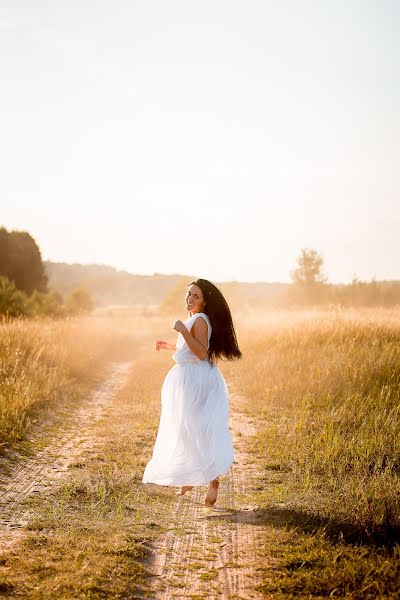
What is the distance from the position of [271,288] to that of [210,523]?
13418 centimetres

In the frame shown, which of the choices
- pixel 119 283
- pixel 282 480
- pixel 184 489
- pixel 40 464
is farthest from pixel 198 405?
pixel 119 283

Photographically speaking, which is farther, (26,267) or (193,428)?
(26,267)

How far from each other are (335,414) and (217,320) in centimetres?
333

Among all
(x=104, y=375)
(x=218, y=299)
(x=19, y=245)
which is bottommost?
(x=104, y=375)

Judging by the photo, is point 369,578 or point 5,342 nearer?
point 369,578

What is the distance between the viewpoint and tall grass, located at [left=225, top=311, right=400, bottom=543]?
4.96 m

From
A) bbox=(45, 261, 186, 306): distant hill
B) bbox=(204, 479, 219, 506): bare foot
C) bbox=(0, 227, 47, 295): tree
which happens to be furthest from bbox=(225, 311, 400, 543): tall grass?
bbox=(45, 261, 186, 306): distant hill

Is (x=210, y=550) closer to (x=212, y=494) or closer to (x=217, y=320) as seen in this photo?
(x=212, y=494)

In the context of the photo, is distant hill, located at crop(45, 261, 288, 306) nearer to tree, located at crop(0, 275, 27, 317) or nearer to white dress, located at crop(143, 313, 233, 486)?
tree, located at crop(0, 275, 27, 317)

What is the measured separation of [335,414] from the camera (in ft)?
25.5

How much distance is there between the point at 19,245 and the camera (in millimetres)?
30266

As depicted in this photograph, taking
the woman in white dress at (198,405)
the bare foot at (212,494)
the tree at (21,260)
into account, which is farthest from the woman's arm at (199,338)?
the tree at (21,260)

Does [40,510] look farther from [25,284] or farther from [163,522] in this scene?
[25,284]

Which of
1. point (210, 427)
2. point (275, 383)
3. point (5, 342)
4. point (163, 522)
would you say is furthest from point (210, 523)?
point (5, 342)
